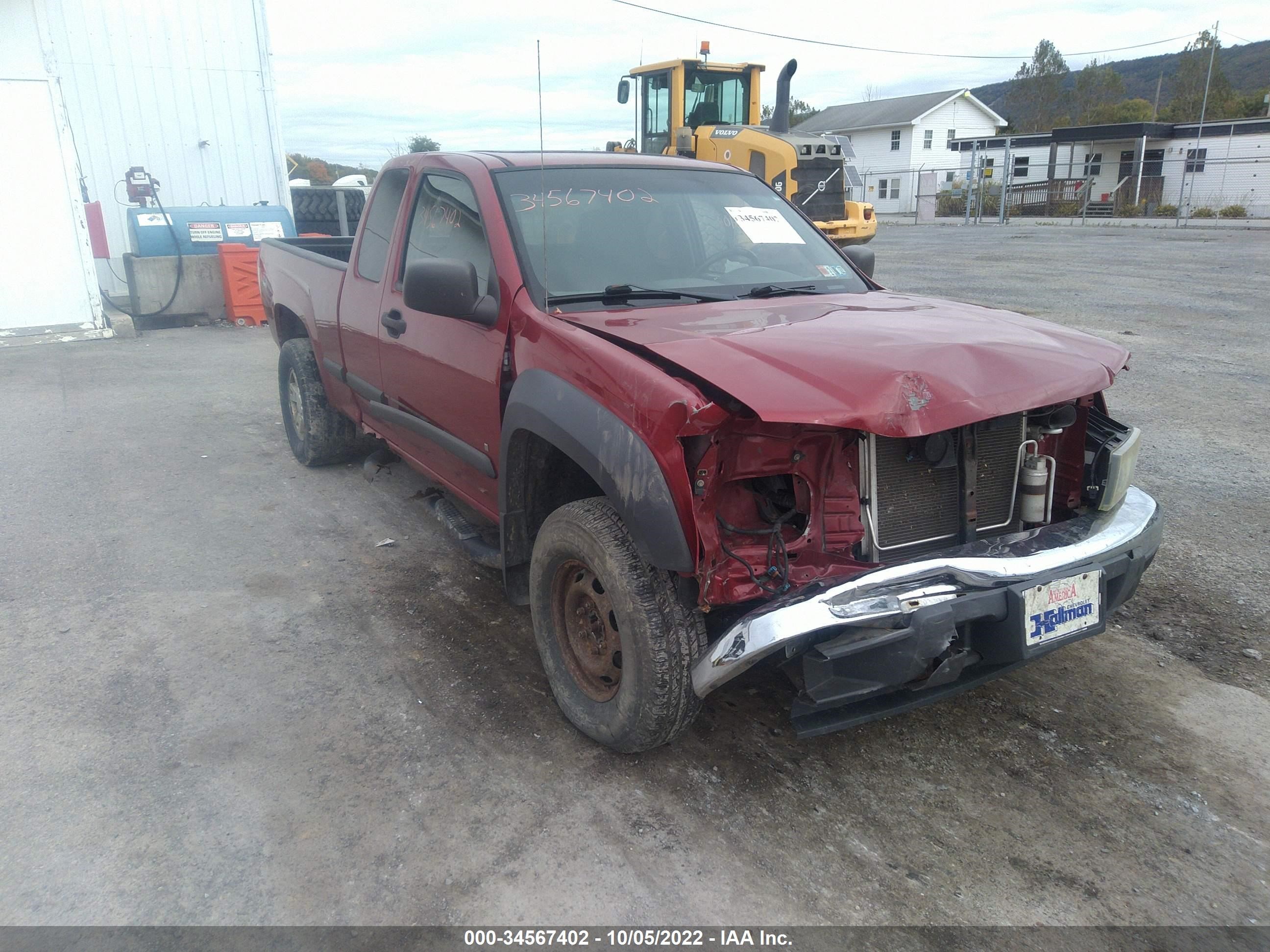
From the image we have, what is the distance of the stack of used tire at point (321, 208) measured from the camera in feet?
48.1

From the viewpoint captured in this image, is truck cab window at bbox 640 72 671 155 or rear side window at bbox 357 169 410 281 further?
truck cab window at bbox 640 72 671 155

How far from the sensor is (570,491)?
343 centimetres

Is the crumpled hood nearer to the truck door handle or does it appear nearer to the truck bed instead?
the truck door handle

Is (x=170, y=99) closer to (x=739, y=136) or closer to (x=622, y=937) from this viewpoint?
(x=739, y=136)

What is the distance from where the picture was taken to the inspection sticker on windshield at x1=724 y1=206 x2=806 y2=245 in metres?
4.04

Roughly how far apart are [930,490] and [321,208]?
46.7 feet

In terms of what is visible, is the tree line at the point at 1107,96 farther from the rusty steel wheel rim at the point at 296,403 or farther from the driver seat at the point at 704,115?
the rusty steel wheel rim at the point at 296,403

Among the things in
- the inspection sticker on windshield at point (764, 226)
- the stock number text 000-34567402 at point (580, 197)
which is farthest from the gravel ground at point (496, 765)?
the inspection sticker on windshield at point (764, 226)

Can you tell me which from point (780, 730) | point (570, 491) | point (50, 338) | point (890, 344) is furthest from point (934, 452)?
point (50, 338)

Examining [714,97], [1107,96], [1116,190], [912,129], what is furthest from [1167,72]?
[714,97]

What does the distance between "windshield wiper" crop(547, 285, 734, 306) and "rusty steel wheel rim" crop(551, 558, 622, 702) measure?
99cm

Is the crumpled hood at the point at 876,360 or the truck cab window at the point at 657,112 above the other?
the truck cab window at the point at 657,112

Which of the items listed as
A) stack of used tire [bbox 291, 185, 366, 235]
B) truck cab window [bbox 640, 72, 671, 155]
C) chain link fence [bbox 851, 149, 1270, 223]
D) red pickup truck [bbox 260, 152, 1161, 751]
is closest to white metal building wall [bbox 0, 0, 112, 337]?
stack of used tire [bbox 291, 185, 366, 235]

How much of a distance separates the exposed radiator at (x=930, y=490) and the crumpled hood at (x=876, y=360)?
0.24m
